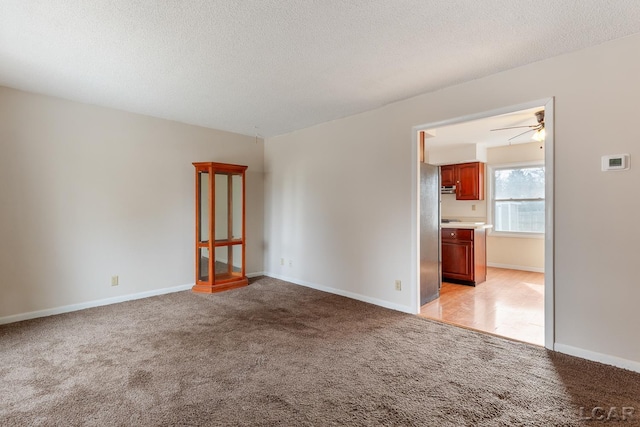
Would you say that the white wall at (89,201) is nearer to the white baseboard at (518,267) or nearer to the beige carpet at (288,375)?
the beige carpet at (288,375)

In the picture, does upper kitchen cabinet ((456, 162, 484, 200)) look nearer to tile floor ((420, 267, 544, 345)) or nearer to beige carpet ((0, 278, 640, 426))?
tile floor ((420, 267, 544, 345))

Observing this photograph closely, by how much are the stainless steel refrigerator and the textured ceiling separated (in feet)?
3.80

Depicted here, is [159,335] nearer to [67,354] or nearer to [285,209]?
[67,354]

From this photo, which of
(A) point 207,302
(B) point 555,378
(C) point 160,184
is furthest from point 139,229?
(B) point 555,378

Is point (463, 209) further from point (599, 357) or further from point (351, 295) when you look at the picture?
point (599, 357)

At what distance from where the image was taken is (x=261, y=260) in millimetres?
5414

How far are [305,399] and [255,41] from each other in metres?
2.48

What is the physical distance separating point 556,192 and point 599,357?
1.28 metres

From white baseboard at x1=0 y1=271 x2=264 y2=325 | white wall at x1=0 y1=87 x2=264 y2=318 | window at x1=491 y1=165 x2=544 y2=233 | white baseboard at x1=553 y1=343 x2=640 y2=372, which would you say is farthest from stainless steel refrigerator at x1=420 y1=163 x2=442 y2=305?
white baseboard at x1=0 y1=271 x2=264 y2=325

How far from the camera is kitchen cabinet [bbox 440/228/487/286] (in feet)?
15.3

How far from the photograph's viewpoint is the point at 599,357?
2.31 m

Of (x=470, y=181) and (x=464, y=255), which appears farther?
(x=470, y=181)

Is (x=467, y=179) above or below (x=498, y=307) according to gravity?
above

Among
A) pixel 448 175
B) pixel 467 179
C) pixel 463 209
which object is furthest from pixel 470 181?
pixel 463 209
